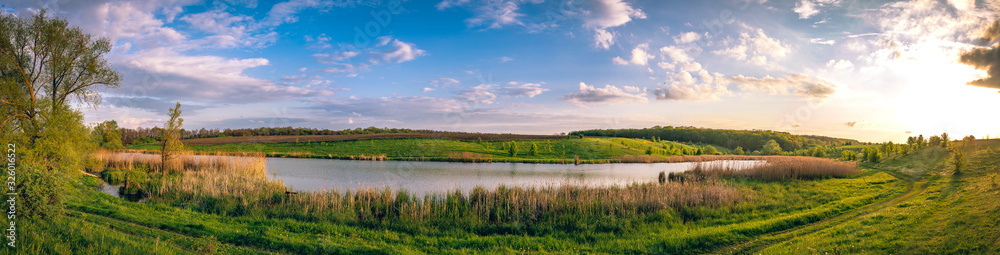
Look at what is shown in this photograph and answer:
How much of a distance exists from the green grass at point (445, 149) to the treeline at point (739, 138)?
4421 cm

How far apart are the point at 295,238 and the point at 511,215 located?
7.43 metres

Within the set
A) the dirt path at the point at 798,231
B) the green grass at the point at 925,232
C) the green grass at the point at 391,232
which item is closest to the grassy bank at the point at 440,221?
the green grass at the point at 391,232

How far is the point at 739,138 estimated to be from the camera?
136 meters

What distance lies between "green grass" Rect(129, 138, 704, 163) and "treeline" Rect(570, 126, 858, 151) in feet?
145

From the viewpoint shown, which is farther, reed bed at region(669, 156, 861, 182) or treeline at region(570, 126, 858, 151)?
treeline at region(570, 126, 858, 151)

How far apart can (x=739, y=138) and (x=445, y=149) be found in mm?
113504

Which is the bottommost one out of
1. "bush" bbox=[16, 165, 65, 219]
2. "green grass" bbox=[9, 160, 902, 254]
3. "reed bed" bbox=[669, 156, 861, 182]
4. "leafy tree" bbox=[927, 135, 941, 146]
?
"green grass" bbox=[9, 160, 902, 254]

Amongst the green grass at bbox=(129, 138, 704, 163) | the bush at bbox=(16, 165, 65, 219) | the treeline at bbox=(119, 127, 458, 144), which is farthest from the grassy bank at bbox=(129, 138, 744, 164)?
the bush at bbox=(16, 165, 65, 219)

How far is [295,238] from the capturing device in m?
11.3

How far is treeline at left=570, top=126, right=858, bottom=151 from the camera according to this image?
128 meters

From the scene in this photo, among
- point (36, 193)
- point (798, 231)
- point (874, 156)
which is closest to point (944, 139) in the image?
point (874, 156)

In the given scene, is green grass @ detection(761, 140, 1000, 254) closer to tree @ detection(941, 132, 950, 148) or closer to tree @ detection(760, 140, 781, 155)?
tree @ detection(941, 132, 950, 148)

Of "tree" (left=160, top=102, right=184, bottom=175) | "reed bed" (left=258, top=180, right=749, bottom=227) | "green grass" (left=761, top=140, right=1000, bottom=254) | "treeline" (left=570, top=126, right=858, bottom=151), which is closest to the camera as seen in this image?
"green grass" (left=761, top=140, right=1000, bottom=254)

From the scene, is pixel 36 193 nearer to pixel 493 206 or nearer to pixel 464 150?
pixel 493 206
